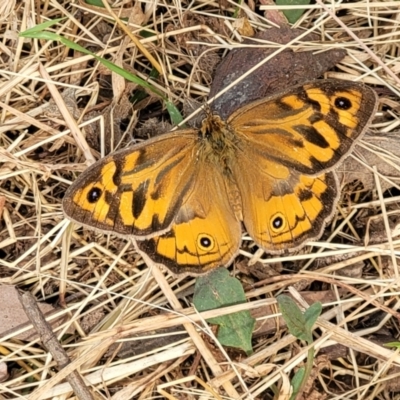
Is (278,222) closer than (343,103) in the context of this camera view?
No

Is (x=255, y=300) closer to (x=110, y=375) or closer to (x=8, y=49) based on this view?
(x=110, y=375)

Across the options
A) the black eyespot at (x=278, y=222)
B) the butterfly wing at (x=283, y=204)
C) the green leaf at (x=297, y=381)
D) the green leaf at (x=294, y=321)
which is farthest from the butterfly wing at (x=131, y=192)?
the green leaf at (x=297, y=381)

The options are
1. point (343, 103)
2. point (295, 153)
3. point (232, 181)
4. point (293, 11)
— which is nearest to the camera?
point (343, 103)

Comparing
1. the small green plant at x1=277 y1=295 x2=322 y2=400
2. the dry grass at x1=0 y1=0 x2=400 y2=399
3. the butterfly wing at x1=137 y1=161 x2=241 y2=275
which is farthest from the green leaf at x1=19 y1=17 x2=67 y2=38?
the small green plant at x1=277 y1=295 x2=322 y2=400

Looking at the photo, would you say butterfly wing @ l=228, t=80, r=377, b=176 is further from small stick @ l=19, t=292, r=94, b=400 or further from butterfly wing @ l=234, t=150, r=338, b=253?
small stick @ l=19, t=292, r=94, b=400

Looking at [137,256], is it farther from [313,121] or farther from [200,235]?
[313,121]

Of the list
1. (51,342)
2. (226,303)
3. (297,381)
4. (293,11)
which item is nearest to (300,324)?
(297,381)

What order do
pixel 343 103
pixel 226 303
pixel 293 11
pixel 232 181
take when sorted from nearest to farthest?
pixel 343 103 → pixel 232 181 → pixel 226 303 → pixel 293 11

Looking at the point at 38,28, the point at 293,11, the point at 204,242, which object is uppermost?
the point at 38,28

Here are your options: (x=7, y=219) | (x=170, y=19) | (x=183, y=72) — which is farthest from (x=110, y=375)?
(x=170, y=19)
